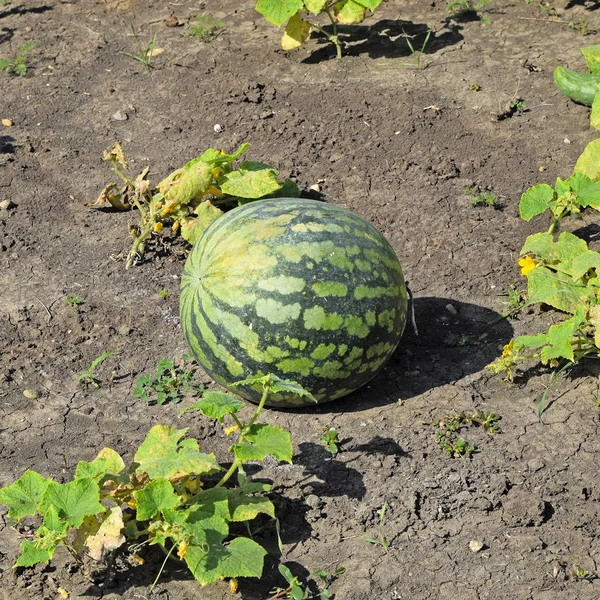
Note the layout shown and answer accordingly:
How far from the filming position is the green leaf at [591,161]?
5688 millimetres

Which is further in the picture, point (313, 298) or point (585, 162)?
point (585, 162)

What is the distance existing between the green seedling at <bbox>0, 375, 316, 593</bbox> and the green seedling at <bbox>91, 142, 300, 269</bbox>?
1790 mm

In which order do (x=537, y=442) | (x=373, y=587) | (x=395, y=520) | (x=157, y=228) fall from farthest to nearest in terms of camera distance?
(x=157, y=228) → (x=537, y=442) → (x=395, y=520) → (x=373, y=587)

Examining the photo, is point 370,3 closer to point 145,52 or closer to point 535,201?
point 145,52

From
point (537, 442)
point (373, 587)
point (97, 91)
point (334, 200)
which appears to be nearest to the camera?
point (373, 587)

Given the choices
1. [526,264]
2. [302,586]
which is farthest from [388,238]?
[302,586]

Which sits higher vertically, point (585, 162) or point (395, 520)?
point (585, 162)

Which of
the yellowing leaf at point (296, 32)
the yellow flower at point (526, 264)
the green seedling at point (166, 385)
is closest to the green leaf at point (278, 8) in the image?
the yellowing leaf at point (296, 32)

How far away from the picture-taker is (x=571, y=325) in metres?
4.48

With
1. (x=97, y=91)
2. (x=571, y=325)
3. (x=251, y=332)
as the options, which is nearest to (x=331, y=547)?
(x=251, y=332)

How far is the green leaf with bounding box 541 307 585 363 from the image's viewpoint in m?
4.39

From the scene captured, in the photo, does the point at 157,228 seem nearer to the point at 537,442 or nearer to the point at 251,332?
the point at 251,332

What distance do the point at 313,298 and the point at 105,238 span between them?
2207mm

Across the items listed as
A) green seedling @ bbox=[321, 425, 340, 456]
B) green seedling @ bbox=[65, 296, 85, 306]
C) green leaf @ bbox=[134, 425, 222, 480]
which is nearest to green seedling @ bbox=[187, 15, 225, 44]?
green seedling @ bbox=[65, 296, 85, 306]
